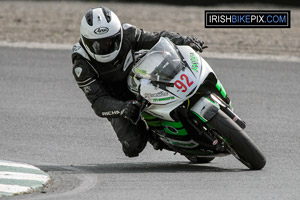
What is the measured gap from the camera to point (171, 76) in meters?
6.79

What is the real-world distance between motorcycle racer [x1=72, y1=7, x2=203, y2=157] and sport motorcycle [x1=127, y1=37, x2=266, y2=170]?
27cm

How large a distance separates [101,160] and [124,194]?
1797mm

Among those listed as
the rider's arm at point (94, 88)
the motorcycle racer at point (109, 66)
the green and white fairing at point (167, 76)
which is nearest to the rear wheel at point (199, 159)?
the motorcycle racer at point (109, 66)

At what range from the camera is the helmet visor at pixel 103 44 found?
7.23 m

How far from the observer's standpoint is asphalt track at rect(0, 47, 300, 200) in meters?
6.21

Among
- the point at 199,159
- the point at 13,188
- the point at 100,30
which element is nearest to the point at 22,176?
the point at 13,188

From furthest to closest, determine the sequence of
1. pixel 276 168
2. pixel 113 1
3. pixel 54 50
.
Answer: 1. pixel 113 1
2. pixel 54 50
3. pixel 276 168

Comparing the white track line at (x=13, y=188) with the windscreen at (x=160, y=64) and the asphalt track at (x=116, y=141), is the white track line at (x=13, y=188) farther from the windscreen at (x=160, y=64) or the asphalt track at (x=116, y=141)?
the windscreen at (x=160, y=64)

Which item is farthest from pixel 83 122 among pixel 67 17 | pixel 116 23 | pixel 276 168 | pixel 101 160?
pixel 67 17

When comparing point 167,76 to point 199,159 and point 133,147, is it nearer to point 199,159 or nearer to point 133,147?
point 133,147

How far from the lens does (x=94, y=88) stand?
7.31 m

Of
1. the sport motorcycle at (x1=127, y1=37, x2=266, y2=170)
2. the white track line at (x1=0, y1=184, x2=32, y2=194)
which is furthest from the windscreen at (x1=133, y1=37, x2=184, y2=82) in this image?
the white track line at (x1=0, y1=184, x2=32, y2=194)

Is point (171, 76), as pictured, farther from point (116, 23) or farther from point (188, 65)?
point (116, 23)

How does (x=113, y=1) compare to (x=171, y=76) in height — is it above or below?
below
